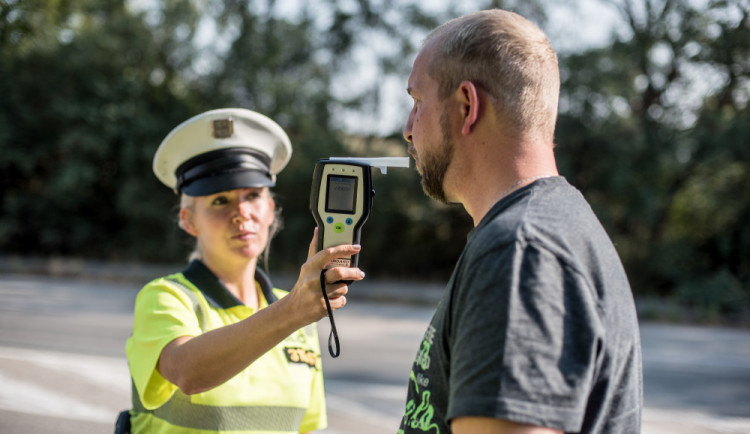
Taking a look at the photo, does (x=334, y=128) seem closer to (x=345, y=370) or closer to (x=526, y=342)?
(x=345, y=370)

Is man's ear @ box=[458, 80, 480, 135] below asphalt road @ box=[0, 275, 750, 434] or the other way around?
the other way around

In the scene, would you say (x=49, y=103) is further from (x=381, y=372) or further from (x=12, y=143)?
(x=381, y=372)

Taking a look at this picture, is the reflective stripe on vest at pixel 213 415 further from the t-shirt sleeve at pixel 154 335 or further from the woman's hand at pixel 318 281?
the woman's hand at pixel 318 281

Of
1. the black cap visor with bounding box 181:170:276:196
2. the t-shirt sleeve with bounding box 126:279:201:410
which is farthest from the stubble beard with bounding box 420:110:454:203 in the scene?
the black cap visor with bounding box 181:170:276:196

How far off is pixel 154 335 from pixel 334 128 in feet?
51.2

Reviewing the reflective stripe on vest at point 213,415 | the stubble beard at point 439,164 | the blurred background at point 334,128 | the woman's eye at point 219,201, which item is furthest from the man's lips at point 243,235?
the blurred background at point 334,128

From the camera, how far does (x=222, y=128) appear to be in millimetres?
2436

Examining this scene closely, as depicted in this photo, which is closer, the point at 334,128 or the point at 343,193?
the point at 343,193

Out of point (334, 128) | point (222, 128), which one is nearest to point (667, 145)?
point (334, 128)

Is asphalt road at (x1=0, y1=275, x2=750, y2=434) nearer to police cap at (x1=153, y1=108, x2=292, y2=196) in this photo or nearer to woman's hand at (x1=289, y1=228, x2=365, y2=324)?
police cap at (x1=153, y1=108, x2=292, y2=196)

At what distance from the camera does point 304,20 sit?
17469 millimetres

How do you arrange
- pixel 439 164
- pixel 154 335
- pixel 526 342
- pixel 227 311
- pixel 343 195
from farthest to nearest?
pixel 227 311
pixel 154 335
pixel 343 195
pixel 439 164
pixel 526 342

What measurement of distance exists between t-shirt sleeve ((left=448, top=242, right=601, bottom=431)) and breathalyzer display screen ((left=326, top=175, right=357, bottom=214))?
0.62 meters

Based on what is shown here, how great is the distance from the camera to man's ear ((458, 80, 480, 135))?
130 cm
